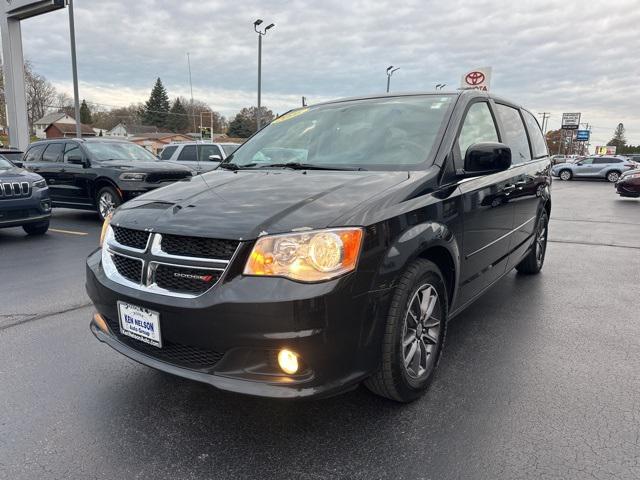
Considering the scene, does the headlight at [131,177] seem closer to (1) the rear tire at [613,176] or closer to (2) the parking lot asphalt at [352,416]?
(2) the parking lot asphalt at [352,416]

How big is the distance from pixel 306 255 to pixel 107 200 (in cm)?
830

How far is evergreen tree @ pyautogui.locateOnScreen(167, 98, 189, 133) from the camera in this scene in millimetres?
104375

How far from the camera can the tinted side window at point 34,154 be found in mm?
10531

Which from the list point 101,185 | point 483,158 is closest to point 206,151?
point 101,185

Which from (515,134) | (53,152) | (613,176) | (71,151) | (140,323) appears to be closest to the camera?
(140,323)

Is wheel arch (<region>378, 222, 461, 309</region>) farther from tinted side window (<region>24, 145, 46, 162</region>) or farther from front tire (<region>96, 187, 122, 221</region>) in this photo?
tinted side window (<region>24, 145, 46, 162</region>)

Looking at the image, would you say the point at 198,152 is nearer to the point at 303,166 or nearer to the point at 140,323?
the point at 303,166

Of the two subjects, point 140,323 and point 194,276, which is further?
point 140,323

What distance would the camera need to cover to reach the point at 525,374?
3072 millimetres

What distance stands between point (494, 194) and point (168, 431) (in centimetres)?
270

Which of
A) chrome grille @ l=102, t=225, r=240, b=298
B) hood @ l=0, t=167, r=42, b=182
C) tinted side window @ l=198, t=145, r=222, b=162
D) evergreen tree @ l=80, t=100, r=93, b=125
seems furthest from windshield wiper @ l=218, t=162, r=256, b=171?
evergreen tree @ l=80, t=100, r=93, b=125

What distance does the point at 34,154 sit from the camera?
421 inches

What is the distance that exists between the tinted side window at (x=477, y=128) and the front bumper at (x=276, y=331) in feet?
4.82

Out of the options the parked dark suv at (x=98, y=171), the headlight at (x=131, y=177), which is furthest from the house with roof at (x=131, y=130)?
the headlight at (x=131, y=177)
